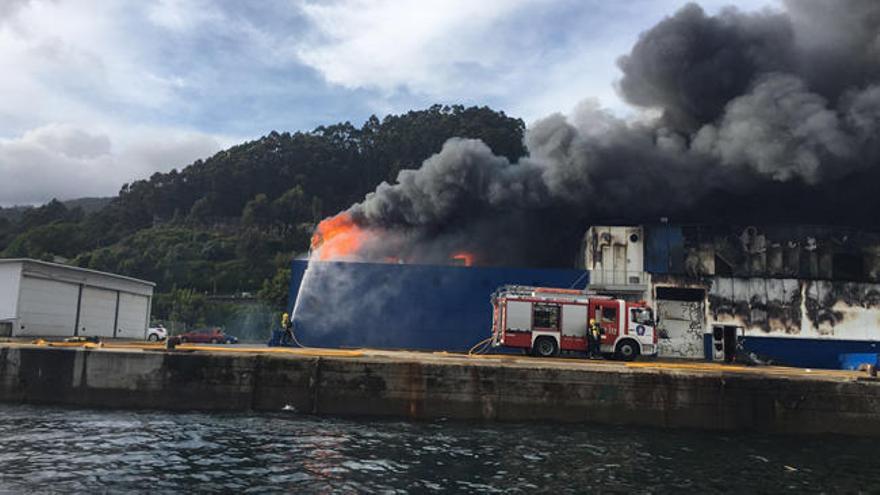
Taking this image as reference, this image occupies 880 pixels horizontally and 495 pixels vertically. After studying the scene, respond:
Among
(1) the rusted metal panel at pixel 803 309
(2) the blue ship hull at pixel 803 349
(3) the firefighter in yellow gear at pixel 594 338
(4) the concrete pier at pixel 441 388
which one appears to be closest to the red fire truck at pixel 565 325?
(3) the firefighter in yellow gear at pixel 594 338

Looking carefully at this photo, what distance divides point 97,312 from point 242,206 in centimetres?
11614

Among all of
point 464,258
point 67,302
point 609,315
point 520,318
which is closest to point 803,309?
point 609,315

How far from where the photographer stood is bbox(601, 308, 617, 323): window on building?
27719 mm

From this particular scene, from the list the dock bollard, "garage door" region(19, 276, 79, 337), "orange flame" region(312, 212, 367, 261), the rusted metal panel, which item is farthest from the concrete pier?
"orange flame" region(312, 212, 367, 261)

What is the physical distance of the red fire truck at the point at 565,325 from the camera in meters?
27.7

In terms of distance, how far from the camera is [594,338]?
2698 cm

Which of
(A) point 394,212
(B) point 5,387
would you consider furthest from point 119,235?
(B) point 5,387

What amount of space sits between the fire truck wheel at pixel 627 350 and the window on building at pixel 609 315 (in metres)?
1.09

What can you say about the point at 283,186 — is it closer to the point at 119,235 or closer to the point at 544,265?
the point at 119,235

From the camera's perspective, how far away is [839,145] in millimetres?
38156

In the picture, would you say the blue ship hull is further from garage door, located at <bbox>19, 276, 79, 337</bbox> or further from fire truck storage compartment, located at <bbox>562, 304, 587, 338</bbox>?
A: garage door, located at <bbox>19, 276, 79, 337</bbox>

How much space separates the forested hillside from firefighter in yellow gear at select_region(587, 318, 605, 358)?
85.9m

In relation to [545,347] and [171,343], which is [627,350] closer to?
[545,347]

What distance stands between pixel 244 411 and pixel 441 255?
2532 cm
